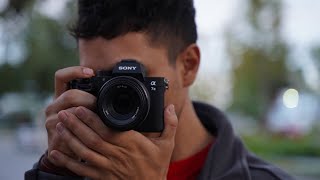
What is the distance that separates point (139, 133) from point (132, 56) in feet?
1.12

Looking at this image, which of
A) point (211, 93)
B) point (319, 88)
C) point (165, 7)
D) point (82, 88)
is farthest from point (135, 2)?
point (211, 93)

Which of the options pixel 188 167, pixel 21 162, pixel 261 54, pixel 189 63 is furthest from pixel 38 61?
pixel 188 167

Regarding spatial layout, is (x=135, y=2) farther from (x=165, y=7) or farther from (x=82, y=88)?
(x=82, y=88)

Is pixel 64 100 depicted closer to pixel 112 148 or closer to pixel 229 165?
pixel 112 148

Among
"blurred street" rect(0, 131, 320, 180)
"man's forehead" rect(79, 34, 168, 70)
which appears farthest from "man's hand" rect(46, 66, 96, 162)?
"blurred street" rect(0, 131, 320, 180)

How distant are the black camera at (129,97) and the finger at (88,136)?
43 millimetres

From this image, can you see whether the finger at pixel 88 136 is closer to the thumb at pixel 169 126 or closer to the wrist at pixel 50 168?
the thumb at pixel 169 126

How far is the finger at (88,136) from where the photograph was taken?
1.53 metres

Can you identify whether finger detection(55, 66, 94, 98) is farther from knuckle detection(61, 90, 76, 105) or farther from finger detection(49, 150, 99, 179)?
finger detection(49, 150, 99, 179)

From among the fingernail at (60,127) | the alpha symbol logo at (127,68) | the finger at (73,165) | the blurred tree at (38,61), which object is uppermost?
the alpha symbol logo at (127,68)

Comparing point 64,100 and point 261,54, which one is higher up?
point 64,100

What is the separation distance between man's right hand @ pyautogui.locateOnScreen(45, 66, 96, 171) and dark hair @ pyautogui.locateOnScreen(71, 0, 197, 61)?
18 cm

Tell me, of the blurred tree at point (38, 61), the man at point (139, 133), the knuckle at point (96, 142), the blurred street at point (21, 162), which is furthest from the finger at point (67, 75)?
the blurred tree at point (38, 61)

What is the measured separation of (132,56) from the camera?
1.83 m
